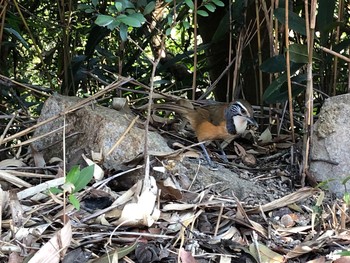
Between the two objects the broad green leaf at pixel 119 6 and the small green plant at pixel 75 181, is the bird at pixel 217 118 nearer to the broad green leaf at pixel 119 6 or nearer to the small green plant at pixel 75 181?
the broad green leaf at pixel 119 6

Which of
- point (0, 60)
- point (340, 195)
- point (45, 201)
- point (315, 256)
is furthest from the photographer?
point (0, 60)

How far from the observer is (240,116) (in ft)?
11.2

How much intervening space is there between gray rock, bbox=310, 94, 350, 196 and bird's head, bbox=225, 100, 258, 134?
2.45ft

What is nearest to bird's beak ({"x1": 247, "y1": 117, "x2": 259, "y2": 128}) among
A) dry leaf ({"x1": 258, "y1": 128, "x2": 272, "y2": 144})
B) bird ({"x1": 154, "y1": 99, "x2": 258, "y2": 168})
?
bird ({"x1": 154, "y1": 99, "x2": 258, "y2": 168})

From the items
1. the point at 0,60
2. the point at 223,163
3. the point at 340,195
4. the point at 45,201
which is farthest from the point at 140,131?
the point at 0,60

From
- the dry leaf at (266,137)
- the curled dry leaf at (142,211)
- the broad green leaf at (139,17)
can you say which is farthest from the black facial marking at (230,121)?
the curled dry leaf at (142,211)

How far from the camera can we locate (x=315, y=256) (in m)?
2.08

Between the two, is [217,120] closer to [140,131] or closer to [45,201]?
[140,131]

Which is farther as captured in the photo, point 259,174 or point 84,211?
point 259,174

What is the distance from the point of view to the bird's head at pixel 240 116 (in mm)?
3434

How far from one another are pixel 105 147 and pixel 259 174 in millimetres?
717

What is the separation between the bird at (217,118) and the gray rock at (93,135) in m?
0.49

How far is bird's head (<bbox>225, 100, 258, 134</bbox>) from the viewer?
3434mm

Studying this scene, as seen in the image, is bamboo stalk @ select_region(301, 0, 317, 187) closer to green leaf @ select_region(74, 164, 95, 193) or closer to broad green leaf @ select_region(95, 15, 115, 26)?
broad green leaf @ select_region(95, 15, 115, 26)
